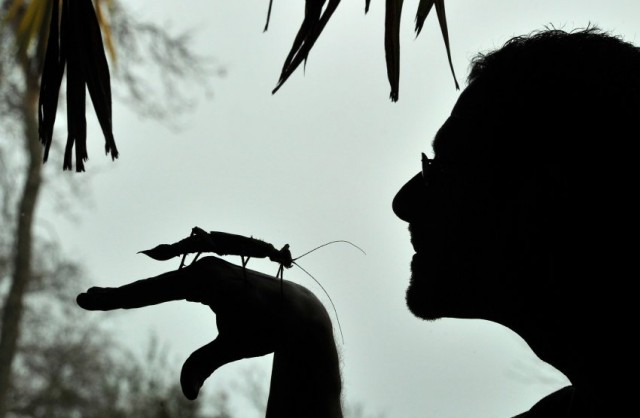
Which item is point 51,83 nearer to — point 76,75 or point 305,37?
point 76,75

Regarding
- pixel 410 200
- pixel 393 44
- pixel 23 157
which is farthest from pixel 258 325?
pixel 23 157

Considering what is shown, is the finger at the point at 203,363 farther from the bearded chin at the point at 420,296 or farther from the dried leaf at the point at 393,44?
the dried leaf at the point at 393,44

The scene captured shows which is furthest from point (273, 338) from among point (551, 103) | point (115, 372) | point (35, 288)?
point (35, 288)

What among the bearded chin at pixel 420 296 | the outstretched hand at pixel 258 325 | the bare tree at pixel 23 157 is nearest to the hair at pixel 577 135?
the bearded chin at pixel 420 296

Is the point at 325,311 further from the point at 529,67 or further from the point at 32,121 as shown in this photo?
the point at 32,121

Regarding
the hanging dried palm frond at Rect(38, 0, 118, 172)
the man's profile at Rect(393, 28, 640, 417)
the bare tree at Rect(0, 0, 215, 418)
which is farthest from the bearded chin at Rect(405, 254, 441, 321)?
the bare tree at Rect(0, 0, 215, 418)

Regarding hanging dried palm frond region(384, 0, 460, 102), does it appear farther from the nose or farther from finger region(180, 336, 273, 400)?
finger region(180, 336, 273, 400)
